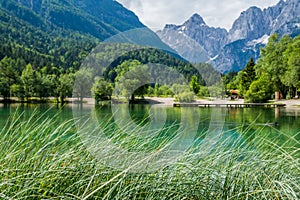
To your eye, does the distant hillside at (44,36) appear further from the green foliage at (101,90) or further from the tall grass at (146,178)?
the tall grass at (146,178)

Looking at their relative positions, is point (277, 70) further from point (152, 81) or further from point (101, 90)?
point (152, 81)

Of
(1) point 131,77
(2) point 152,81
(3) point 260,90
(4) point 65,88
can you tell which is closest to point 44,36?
(4) point 65,88

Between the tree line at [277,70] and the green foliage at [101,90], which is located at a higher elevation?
the tree line at [277,70]

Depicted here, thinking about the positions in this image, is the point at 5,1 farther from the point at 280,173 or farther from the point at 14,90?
the point at 280,173

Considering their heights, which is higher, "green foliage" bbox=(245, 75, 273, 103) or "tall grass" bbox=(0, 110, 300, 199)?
"green foliage" bbox=(245, 75, 273, 103)

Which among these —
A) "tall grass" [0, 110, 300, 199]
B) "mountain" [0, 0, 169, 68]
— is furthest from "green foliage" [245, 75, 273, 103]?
"tall grass" [0, 110, 300, 199]

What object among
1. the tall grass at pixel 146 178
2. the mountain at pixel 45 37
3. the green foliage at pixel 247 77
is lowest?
the tall grass at pixel 146 178

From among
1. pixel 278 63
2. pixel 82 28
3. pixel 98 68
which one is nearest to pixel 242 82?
pixel 278 63

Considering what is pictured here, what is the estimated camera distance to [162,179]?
2201 millimetres

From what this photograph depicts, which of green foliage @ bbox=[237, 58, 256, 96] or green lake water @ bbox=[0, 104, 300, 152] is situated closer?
green lake water @ bbox=[0, 104, 300, 152]

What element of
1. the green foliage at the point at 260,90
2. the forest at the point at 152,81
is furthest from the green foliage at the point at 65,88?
the green foliage at the point at 260,90

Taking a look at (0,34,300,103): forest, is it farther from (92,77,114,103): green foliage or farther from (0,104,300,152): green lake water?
(0,104,300,152): green lake water

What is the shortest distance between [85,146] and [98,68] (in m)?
9.81

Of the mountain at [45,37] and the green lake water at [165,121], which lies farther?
the mountain at [45,37]
